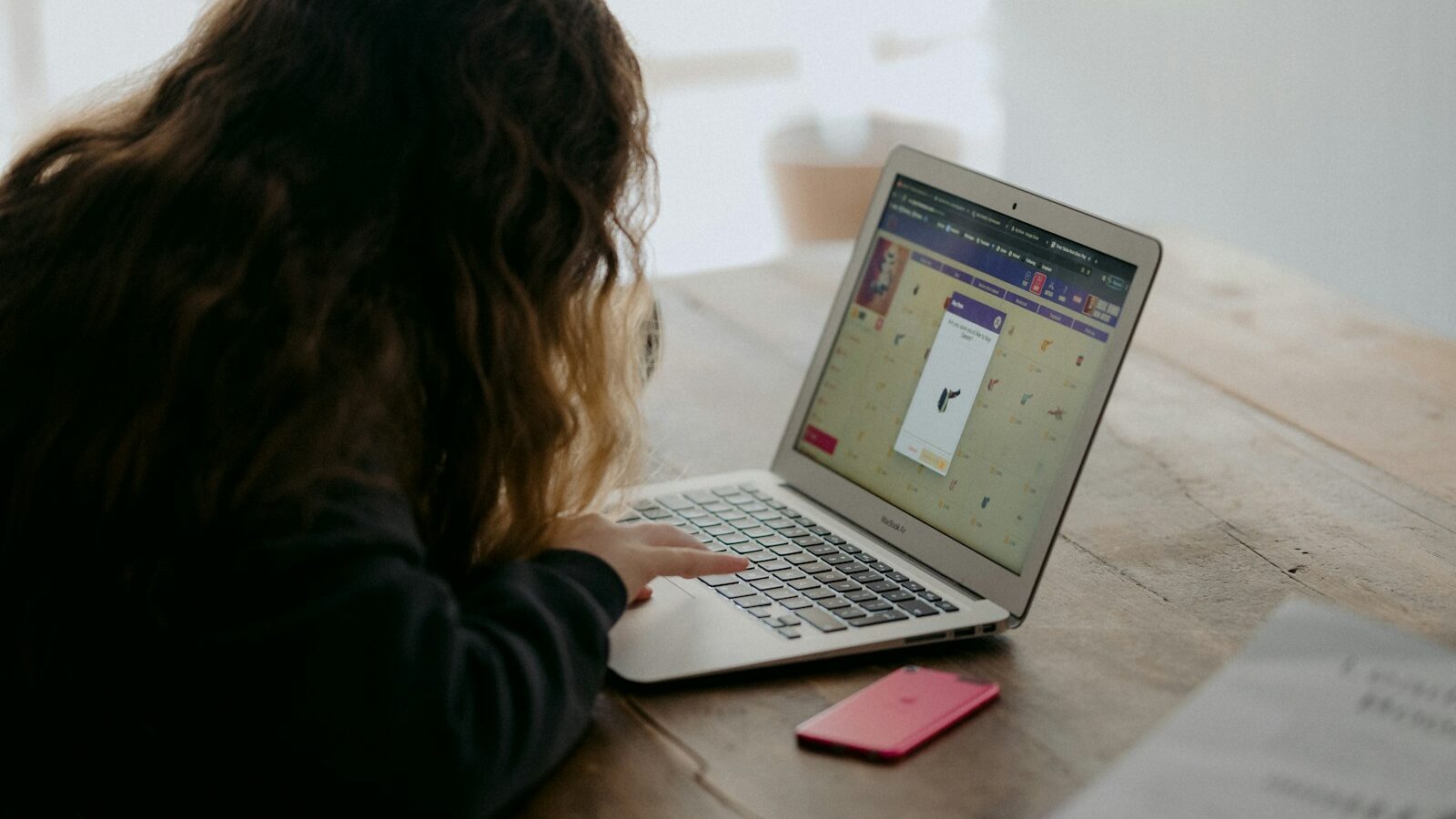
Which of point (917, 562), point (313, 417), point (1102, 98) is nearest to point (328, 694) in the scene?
point (313, 417)

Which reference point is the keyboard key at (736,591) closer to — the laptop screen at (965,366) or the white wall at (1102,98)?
the laptop screen at (965,366)

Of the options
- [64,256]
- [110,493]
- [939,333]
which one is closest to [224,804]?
[110,493]

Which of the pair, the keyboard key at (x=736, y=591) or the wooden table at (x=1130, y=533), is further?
the keyboard key at (x=736, y=591)

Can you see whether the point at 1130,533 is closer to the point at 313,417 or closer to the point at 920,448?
the point at 920,448

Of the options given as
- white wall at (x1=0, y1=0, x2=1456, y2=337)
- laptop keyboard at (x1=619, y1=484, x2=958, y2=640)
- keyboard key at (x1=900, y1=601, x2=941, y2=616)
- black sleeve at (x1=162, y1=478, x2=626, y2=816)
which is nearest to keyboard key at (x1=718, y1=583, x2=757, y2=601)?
laptop keyboard at (x1=619, y1=484, x2=958, y2=640)

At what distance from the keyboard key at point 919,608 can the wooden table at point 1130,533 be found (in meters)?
0.03

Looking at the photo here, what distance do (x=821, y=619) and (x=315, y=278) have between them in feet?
1.30

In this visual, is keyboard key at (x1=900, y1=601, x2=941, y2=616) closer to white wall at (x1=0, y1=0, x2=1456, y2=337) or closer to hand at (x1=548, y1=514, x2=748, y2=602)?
hand at (x1=548, y1=514, x2=748, y2=602)

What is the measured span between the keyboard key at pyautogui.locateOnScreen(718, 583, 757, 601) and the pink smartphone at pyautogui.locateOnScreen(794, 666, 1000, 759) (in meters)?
0.12

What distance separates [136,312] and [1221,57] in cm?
294

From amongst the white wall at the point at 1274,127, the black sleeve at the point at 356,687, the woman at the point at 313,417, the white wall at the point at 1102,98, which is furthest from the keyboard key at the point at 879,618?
the white wall at the point at 1274,127

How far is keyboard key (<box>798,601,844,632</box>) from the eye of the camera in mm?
917

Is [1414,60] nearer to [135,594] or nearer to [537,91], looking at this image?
[537,91]

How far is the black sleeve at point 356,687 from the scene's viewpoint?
2.24 ft
